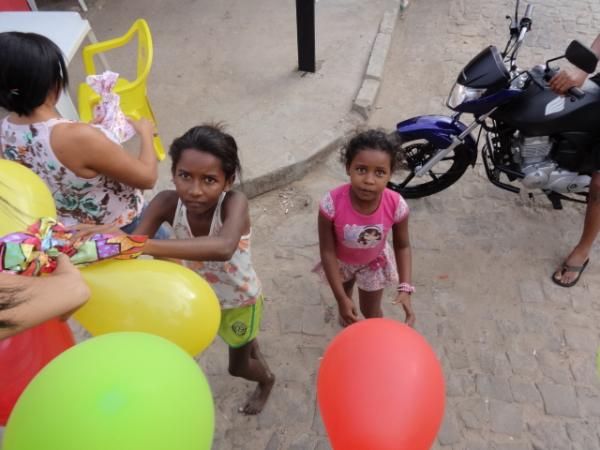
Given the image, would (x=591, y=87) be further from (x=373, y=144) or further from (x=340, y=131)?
(x=340, y=131)

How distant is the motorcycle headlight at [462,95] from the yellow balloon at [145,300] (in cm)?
216

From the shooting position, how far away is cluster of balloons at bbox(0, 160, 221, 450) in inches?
39.1

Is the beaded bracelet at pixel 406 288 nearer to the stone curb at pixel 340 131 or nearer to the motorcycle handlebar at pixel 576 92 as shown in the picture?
the motorcycle handlebar at pixel 576 92

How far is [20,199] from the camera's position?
135 centimetres

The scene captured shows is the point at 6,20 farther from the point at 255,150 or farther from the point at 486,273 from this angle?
the point at 486,273

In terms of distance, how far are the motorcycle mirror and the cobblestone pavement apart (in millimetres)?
1298

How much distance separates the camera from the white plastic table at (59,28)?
133 inches

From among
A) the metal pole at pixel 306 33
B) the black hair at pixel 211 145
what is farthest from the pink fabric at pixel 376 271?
the metal pole at pixel 306 33

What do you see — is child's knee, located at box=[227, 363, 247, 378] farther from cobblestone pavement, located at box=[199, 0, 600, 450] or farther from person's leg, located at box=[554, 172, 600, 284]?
person's leg, located at box=[554, 172, 600, 284]

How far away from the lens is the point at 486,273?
9.93 ft

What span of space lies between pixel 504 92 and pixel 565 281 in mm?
1240

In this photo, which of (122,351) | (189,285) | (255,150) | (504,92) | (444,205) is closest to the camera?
(122,351)

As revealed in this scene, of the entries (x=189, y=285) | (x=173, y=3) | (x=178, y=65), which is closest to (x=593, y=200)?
(x=189, y=285)

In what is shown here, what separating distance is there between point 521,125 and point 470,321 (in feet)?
3.97
